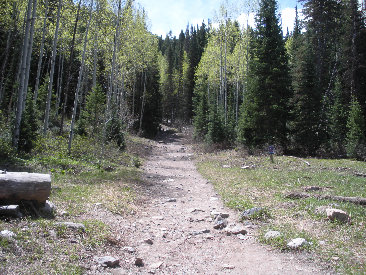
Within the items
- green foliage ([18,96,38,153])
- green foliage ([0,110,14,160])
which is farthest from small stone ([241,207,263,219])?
green foliage ([18,96,38,153])

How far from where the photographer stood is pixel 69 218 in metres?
6.15

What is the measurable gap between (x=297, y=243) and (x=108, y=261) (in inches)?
141

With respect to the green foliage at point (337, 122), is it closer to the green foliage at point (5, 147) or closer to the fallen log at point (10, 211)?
the green foliage at point (5, 147)

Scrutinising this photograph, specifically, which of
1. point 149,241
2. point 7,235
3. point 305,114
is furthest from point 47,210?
point 305,114

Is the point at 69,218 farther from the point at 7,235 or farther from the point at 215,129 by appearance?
the point at 215,129

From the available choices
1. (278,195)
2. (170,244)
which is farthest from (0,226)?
(278,195)

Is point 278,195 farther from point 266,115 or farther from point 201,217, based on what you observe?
point 266,115

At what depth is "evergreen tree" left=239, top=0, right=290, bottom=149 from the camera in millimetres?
21109

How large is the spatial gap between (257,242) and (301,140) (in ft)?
58.8

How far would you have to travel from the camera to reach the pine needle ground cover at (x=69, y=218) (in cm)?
414

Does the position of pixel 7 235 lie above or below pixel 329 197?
below

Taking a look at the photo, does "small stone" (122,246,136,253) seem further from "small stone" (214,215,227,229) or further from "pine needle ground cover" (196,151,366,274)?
"pine needle ground cover" (196,151,366,274)

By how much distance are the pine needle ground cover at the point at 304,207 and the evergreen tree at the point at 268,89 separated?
6718mm

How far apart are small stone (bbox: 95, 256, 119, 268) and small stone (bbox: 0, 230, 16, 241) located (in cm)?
137
